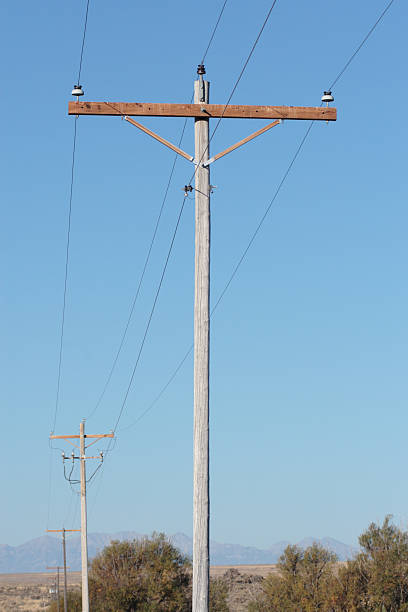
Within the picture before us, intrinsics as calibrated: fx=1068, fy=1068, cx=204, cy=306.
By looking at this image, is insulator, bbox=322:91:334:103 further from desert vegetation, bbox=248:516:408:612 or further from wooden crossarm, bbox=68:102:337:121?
desert vegetation, bbox=248:516:408:612

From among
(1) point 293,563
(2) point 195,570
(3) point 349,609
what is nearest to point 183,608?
(1) point 293,563

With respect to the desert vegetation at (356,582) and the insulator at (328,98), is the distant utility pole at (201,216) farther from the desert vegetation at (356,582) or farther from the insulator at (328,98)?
the desert vegetation at (356,582)

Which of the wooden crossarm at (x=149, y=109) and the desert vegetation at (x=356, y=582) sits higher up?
the wooden crossarm at (x=149, y=109)

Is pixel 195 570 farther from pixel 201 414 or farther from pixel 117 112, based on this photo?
pixel 117 112

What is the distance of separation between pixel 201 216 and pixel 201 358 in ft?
7.41

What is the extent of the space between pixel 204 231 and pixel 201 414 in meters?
2.87

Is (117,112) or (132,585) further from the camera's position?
(132,585)

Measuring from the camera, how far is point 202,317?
16141 millimetres

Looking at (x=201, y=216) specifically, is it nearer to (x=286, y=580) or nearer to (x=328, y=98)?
(x=328, y=98)

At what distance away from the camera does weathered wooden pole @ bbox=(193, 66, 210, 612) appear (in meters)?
15.4

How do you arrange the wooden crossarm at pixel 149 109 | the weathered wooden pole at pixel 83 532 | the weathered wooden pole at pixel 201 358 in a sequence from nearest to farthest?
1. the weathered wooden pole at pixel 201 358
2. the wooden crossarm at pixel 149 109
3. the weathered wooden pole at pixel 83 532

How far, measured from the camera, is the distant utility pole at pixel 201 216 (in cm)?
1541

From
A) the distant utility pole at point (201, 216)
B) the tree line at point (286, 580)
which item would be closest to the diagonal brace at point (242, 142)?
the distant utility pole at point (201, 216)

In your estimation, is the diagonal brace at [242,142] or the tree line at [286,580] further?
the tree line at [286,580]
